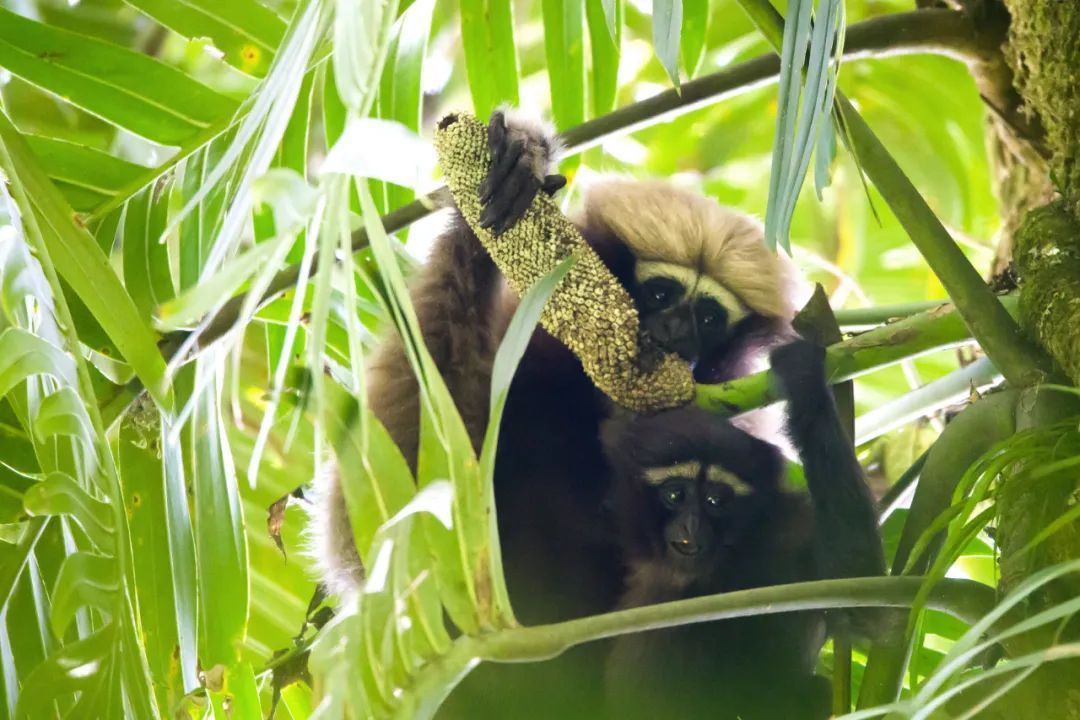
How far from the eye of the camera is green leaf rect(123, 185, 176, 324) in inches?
67.7

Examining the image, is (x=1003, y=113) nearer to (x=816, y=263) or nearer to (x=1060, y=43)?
(x=1060, y=43)

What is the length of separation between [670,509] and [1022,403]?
0.77 meters

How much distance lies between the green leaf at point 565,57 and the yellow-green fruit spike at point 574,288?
1.62ft

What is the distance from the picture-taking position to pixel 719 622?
5.60 ft

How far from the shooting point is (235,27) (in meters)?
1.88

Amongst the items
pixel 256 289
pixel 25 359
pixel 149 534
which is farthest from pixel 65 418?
pixel 149 534

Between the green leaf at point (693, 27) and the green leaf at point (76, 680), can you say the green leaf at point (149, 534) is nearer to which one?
the green leaf at point (76, 680)

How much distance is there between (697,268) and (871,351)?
2.57 ft

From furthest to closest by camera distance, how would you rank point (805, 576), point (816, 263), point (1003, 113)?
point (816, 263) < point (1003, 113) < point (805, 576)

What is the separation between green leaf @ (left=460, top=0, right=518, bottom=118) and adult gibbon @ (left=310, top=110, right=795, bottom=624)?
0.20 m

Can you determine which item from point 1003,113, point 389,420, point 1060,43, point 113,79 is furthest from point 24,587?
point 1003,113

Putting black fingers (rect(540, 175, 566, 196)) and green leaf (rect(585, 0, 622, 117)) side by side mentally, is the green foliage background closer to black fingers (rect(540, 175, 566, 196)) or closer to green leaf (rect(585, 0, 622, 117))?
green leaf (rect(585, 0, 622, 117))

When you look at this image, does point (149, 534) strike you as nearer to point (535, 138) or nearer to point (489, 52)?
point (535, 138)

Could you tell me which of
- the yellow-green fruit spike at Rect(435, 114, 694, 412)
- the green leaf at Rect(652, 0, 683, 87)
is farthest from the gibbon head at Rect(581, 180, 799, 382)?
the green leaf at Rect(652, 0, 683, 87)
